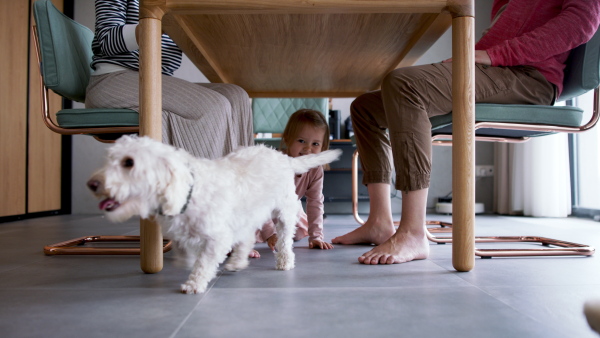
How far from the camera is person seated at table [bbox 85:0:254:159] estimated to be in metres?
1.41

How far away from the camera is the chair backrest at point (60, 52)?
153 cm

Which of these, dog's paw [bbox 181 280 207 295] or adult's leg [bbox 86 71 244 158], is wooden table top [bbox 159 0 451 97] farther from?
dog's paw [bbox 181 280 207 295]

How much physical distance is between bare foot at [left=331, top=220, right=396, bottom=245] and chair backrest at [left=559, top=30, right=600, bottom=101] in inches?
31.5

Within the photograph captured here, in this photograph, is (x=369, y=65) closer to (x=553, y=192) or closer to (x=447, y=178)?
(x=553, y=192)

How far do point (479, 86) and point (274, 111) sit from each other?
2275mm

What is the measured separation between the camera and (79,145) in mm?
3965

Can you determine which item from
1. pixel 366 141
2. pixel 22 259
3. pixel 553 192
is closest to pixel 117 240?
pixel 22 259

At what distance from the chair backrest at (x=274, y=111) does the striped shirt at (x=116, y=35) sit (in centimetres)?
176

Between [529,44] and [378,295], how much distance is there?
0.95 metres

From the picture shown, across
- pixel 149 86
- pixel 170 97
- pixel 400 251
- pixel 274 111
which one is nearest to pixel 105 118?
pixel 170 97

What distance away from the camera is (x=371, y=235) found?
176 centimetres

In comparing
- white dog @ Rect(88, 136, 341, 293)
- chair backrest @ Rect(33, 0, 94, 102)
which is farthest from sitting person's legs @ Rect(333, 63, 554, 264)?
chair backrest @ Rect(33, 0, 94, 102)

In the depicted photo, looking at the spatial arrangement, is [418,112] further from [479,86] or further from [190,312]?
[190,312]

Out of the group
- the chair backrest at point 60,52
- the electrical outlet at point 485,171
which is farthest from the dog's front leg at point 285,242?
the electrical outlet at point 485,171
